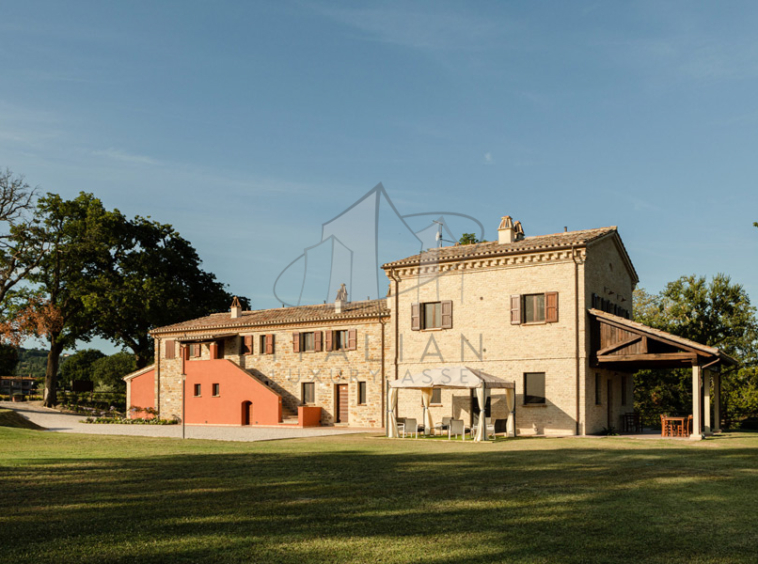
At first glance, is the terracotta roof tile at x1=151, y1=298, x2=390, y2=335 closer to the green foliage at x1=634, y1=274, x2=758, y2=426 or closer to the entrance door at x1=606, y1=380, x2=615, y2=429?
the entrance door at x1=606, y1=380, x2=615, y2=429

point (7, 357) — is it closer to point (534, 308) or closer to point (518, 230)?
point (518, 230)

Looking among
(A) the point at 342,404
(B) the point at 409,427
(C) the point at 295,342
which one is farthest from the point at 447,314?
(C) the point at 295,342

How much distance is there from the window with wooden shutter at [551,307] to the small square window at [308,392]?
492 inches

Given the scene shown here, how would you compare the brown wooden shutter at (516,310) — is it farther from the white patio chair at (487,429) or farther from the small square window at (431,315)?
the white patio chair at (487,429)

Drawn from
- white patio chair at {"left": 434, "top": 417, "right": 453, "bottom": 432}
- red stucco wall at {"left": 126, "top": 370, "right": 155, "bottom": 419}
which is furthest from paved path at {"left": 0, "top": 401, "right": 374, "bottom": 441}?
white patio chair at {"left": 434, "top": 417, "right": 453, "bottom": 432}

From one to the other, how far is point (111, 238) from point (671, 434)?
33.7 meters

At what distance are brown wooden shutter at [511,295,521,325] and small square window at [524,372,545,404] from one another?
1907mm

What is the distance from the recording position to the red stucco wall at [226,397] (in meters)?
32.2

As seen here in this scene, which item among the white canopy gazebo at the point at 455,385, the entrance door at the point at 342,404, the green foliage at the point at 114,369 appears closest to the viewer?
the white canopy gazebo at the point at 455,385

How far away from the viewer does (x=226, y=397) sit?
33.6 metres

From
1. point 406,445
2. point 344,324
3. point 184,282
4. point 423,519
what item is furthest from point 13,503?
point 184,282

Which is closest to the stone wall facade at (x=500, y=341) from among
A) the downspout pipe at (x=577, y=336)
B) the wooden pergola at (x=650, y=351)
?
the downspout pipe at (x=577, y=336)

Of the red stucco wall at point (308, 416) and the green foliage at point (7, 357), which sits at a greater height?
the green foliage at point (7, 357)

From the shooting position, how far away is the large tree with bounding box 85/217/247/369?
4203cm
